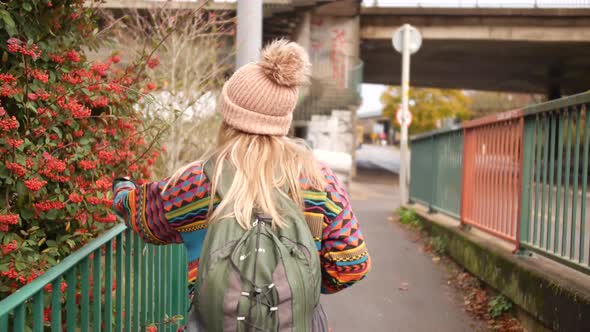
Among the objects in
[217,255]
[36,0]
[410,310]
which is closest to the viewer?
[217,255]

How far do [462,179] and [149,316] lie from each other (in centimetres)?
462

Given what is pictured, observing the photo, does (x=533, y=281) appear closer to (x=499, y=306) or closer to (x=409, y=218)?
(x=499, y=306)

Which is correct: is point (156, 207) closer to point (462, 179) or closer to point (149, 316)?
point (149, 316)

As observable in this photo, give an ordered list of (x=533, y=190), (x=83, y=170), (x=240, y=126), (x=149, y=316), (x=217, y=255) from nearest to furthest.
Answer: (x=217, y=255)
(x=240, y=126)
(x=83, y=170)
(x=149, y=316)
(x=533, y=190)

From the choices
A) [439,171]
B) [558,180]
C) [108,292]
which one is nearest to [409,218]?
[439,171]

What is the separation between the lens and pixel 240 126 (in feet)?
6.58

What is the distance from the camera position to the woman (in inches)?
67.7

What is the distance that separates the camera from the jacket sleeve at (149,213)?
6.84ft

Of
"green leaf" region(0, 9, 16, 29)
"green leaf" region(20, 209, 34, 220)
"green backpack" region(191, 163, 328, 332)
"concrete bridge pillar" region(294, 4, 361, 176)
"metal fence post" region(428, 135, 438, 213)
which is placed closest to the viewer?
"green backpack" region(191, 163, 328, 332)

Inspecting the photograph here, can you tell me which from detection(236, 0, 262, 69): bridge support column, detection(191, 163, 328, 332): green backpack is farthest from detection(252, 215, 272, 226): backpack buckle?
detection(236, 0, 262, 69): bridge support column

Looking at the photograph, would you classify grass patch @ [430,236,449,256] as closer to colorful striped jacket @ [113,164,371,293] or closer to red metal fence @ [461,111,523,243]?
red metal fence @ [461,111,523,243]

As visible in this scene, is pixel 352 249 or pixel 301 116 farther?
pixel 301 116

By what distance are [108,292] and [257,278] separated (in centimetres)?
124

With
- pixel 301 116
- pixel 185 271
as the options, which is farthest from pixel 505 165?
pixel 301 116
